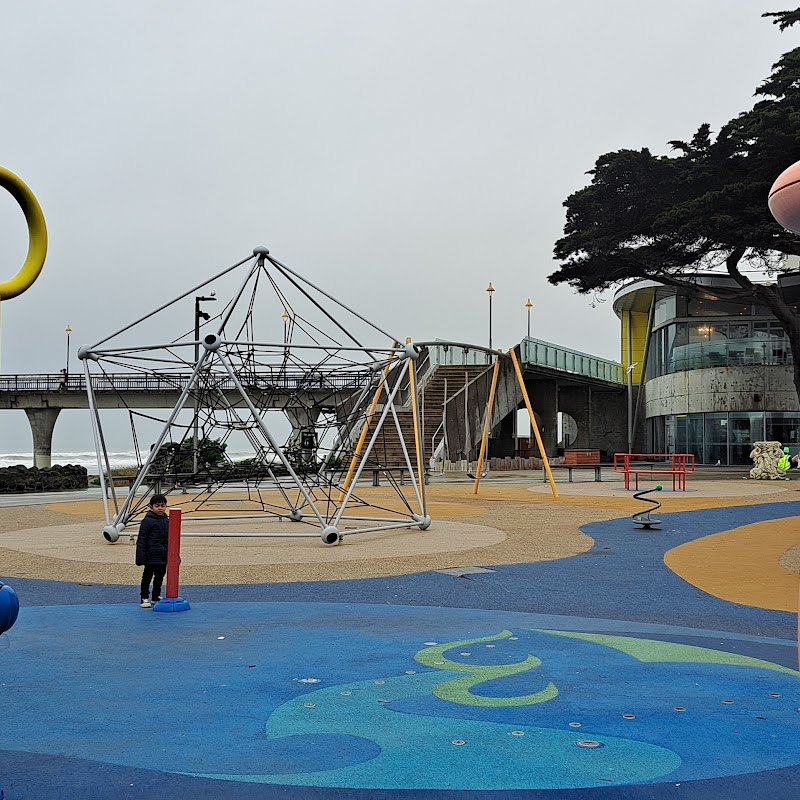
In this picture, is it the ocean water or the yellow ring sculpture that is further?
the ocean water

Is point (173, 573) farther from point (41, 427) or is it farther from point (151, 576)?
point (41, 427)

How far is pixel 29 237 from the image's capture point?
379 centimetres

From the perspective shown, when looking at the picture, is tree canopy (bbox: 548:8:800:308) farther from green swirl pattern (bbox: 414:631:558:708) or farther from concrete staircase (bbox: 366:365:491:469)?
green swirl pattern (bbox: 414:631:558:708)

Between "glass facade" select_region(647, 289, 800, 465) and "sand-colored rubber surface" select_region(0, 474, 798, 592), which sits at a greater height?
"glass facade" select_region(647, 289, 800, 465)

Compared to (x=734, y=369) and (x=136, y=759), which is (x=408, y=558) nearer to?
(x=136, y=759)

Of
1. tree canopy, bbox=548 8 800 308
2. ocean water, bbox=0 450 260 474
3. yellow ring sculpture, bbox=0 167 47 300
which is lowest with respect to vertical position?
ocean water, bbox=0 450 260 474

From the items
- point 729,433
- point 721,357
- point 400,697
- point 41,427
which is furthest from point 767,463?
point 41,427

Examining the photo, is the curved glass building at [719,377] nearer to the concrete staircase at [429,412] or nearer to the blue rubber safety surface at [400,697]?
the concrete staircase at [429,412]

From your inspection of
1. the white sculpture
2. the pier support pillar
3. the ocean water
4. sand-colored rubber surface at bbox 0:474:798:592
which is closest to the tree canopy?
the white sculpture

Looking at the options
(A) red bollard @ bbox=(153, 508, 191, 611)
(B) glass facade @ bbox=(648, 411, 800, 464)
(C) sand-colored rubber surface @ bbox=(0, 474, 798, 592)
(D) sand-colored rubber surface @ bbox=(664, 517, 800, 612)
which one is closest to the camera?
(A) red bollard @ bbox=(153, 508, 191, 611)

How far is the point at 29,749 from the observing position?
16.6ft

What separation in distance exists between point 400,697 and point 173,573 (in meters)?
4.39

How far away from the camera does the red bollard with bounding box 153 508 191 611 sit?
377 inches

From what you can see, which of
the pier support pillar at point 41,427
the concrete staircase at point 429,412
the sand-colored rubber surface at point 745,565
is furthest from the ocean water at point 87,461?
the sand-colored rubber surface at point 745,565
